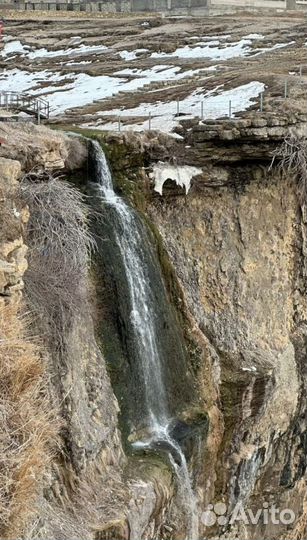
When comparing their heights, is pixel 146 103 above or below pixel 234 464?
above

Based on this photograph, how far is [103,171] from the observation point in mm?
14227

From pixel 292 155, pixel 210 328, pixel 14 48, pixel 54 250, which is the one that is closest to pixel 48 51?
pixel 14 48

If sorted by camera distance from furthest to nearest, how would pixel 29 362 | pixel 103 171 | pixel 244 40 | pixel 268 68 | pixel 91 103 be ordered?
1. pixel 244 40
2. pixel 268 68
3. pixel 91 103
4. pixel 103 171
5. pixel 29 362

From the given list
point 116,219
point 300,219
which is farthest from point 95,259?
point 300,219

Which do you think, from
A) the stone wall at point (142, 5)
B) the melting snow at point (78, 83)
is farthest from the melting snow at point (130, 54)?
the stone wall at point (142, 5)

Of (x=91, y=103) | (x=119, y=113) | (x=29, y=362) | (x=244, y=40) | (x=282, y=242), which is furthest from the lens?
(x=244, y=40)

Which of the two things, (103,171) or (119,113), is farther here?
(119,113)

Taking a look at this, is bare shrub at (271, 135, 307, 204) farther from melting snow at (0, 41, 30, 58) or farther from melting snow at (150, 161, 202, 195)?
melting snow at (0, 41, 30, 58)

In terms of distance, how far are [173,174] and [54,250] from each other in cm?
447

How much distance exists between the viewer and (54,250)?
11.5m

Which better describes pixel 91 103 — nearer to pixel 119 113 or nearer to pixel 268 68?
pixel 119 113

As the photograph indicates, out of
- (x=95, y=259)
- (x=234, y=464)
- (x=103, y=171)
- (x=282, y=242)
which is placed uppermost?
(x=103, y=171)

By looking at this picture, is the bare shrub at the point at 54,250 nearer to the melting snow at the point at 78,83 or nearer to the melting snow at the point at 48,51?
the melting snow at the point at 78,83

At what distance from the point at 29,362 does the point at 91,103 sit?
46.1 feet
